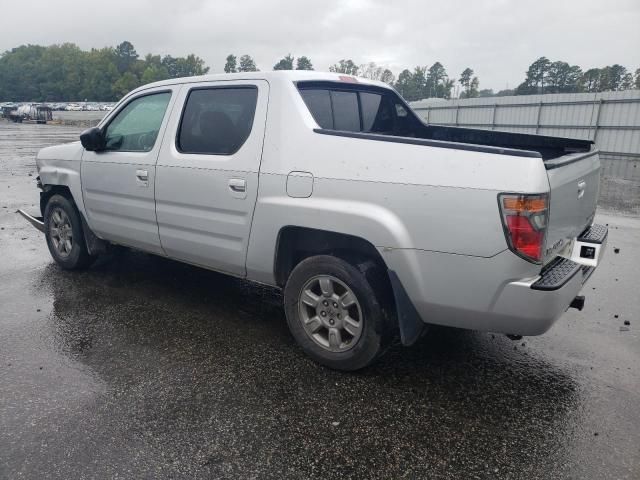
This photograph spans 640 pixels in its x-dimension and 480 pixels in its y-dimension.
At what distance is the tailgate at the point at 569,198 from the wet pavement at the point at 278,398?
927 millimetres

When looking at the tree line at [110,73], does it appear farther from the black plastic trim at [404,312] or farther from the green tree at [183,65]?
the black plastic trim at [404,312]

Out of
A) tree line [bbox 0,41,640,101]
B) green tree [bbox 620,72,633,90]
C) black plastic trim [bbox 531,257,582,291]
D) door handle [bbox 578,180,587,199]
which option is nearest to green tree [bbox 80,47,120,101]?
tree line [bbox 0,41,640,101]

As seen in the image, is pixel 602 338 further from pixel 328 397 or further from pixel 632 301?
pixel 328 397

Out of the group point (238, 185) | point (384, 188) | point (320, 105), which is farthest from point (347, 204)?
point (320, 105)

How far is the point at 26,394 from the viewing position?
124 inches

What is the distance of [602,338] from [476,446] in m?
1.93

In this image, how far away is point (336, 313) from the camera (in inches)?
134

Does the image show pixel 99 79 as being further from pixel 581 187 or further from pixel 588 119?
pixel 581 187

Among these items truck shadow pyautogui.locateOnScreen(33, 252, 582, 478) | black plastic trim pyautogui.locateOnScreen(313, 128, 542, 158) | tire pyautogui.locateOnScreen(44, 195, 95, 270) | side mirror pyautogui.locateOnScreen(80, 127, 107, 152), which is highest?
black plastic trim pyautogui.locateOnScreen(313, 128, 542, 158)

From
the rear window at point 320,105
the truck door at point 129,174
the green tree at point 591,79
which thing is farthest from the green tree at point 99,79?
the rear window at point 320,105

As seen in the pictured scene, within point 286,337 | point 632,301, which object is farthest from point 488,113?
point 286,337

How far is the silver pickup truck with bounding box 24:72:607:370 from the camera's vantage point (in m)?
2.74

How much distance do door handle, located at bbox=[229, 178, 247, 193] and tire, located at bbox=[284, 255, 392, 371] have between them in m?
0.68

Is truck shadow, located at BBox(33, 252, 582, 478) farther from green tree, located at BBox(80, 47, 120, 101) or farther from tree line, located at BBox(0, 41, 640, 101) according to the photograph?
green tree, located at BBox(80, 47, 120, 101)
